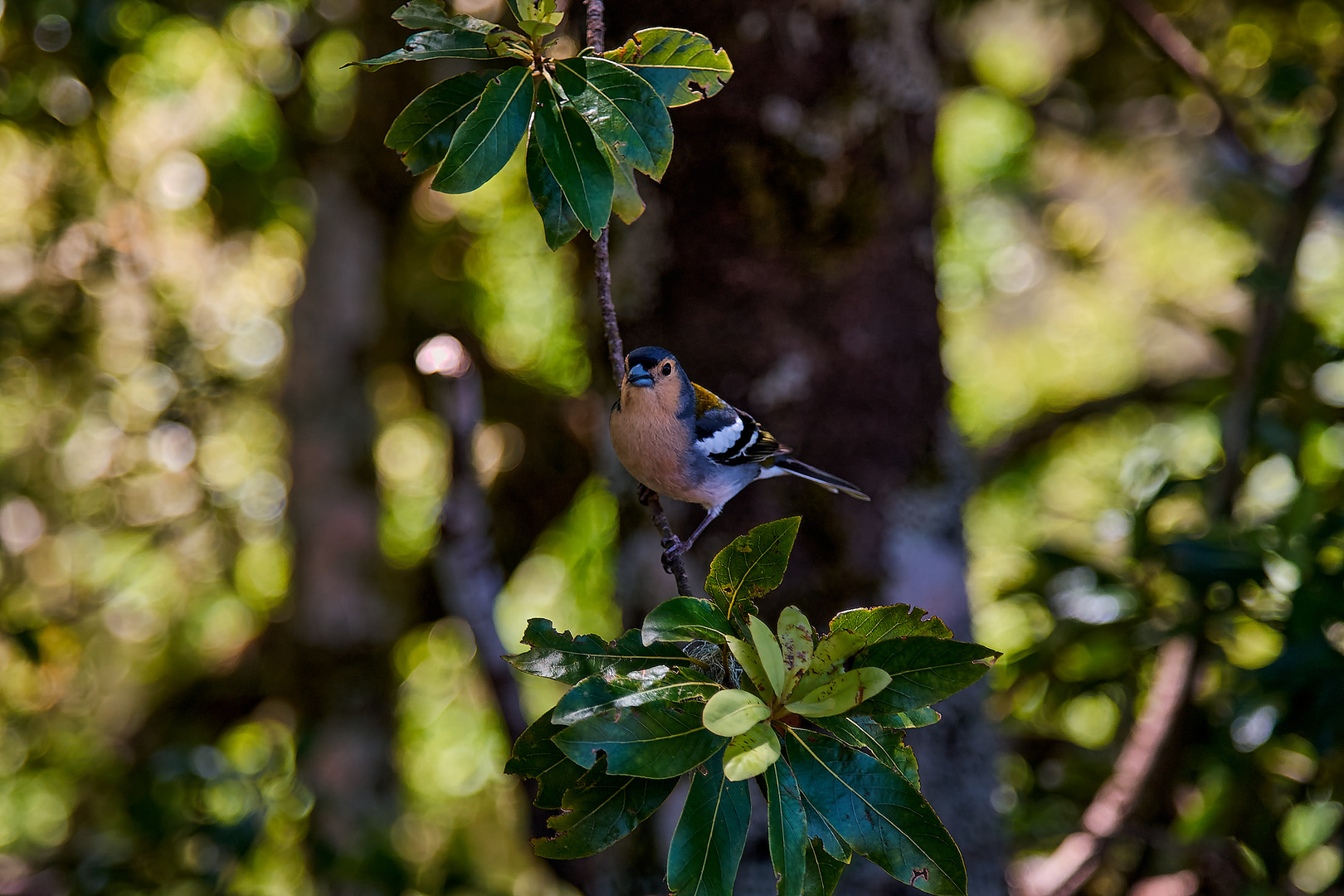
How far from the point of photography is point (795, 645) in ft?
3.85

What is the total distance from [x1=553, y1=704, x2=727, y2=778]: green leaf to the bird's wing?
3.63 feet

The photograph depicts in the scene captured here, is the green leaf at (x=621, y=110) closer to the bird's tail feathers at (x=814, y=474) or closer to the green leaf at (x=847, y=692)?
the green leaf at (x=847, y=692)

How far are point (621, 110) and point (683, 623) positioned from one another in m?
0.67

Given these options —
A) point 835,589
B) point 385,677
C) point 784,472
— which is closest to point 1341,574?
point 835,589

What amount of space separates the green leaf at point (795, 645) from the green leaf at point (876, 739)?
0.22 ft

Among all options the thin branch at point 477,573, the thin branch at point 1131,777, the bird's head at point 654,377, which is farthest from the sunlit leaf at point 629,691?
the thin branch at point 1131,777

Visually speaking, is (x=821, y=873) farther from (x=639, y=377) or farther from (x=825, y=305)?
(x=825, y=305)

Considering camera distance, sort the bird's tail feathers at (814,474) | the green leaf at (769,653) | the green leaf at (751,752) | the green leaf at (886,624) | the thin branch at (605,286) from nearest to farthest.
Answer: the green leaf at (751,752)
the green leaf at (769,653)
the green leaf at (886,624)
the thin branch at (605,286)
the bird's tail feathers at (814,474)

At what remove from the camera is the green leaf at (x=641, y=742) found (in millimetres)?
1067

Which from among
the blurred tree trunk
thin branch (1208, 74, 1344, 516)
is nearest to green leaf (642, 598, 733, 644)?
the blurred tree trunk

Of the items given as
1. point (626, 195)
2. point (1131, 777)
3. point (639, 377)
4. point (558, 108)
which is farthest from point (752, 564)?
point (1131, 777)

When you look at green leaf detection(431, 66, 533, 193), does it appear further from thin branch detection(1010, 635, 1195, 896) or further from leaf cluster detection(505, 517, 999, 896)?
thin branch detection(1010, 635, 1195, 896)

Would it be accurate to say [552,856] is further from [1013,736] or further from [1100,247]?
[1100,247]

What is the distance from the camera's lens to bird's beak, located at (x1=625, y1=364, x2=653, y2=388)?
2062mm
